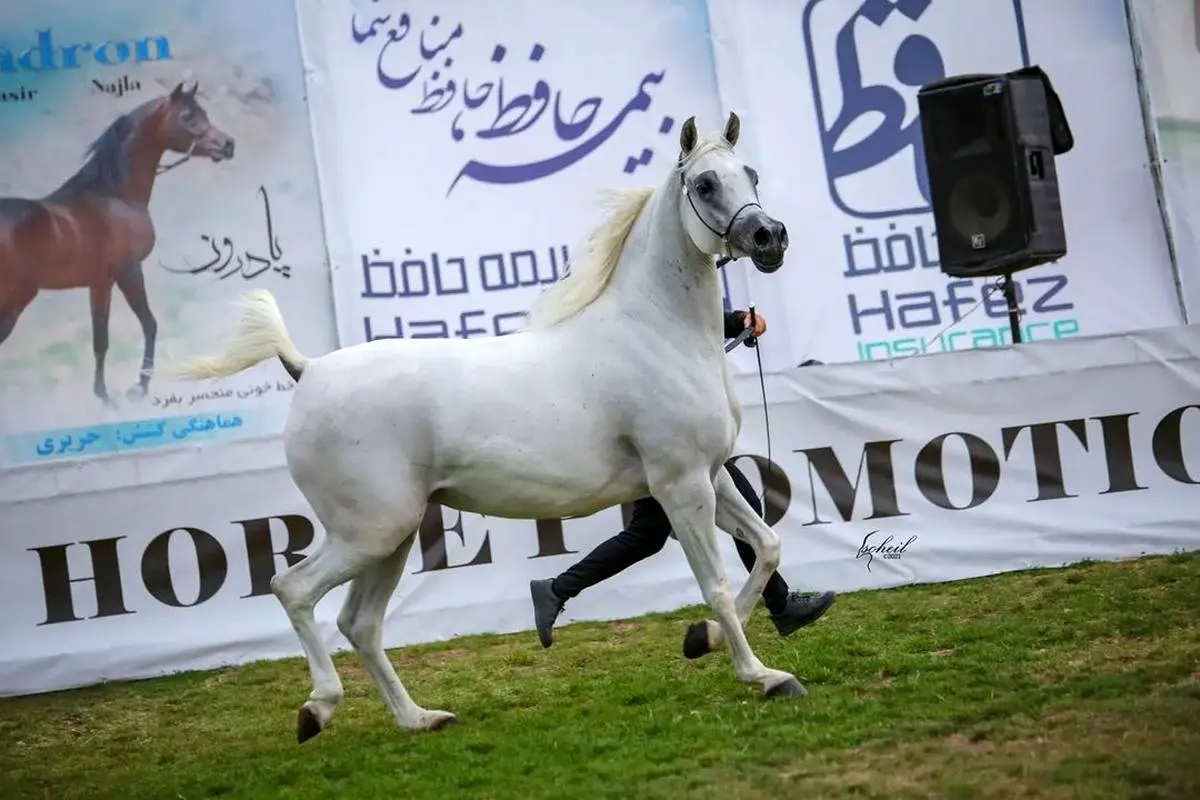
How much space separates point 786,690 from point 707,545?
23.6 inches

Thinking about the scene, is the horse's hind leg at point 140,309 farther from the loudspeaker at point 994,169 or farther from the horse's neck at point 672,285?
the horse's neck at point 672,285

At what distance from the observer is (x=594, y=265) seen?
6094 millimetres

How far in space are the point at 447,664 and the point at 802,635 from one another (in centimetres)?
184

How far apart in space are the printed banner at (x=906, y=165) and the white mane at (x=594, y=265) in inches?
211

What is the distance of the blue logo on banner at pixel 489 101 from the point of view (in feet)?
38.0

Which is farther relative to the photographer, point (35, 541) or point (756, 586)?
point (35, 541)

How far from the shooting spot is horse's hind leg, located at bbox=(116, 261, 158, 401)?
1109 centimetres

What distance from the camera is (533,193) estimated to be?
1160 centimetres

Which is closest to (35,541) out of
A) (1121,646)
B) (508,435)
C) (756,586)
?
(508,435)

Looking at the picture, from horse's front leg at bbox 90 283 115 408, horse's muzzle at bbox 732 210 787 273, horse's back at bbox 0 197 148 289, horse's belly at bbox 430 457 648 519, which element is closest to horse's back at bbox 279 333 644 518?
horse's belly at bbox 430 457 648 519

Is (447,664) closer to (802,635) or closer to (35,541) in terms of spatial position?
(802,635)

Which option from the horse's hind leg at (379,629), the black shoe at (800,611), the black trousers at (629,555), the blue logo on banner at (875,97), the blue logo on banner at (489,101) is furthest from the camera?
the blue logo on banner at (875,97)

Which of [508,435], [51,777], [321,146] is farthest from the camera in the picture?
[321,146]

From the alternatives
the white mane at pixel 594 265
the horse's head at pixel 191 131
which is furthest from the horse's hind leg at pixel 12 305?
the white mane at pixel 594 265
